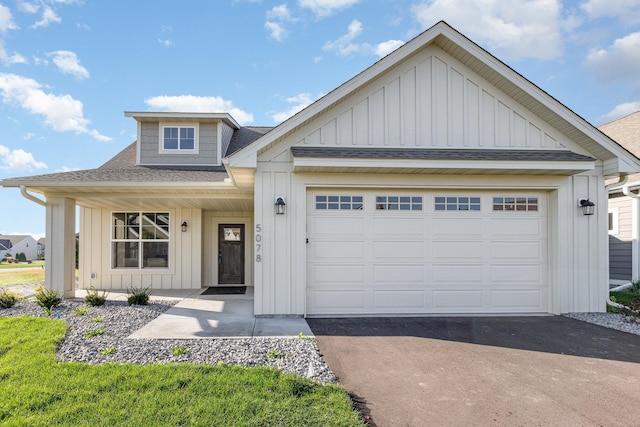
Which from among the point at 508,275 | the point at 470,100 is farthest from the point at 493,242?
the point at 470,100

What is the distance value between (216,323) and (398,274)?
12.0 ft

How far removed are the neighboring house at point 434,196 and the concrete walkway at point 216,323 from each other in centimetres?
46

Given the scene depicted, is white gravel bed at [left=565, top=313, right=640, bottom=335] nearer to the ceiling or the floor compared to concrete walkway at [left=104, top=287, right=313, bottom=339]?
nearer to the floor

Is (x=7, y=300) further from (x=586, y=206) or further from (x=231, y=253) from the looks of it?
(x=586, y=206)

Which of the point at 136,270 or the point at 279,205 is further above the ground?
the point at 279,205

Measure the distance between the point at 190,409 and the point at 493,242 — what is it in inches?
257

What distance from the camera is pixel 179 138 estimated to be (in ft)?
36.9

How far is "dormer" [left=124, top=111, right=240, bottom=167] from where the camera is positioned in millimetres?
11078

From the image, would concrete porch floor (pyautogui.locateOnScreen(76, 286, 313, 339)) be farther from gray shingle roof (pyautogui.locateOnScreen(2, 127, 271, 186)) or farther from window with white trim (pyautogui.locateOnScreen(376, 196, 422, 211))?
gray shingle roof (pyautogui.locateOnScreen(2, 127, 271, 186))

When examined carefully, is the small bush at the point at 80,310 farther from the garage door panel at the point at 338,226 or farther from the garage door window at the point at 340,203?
the garage door window at the point at 340,203

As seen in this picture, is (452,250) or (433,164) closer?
(433,164)

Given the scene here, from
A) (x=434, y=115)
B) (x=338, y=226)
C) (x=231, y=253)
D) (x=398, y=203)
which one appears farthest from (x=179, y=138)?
(x=434, y=115)

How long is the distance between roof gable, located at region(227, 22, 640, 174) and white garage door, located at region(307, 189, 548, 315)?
111cm

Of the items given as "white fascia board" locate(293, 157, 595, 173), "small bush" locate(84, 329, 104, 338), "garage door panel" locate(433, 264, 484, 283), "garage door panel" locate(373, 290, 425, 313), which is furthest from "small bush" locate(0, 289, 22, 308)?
"garage door panel" locate(433, 264, 484, 283)
